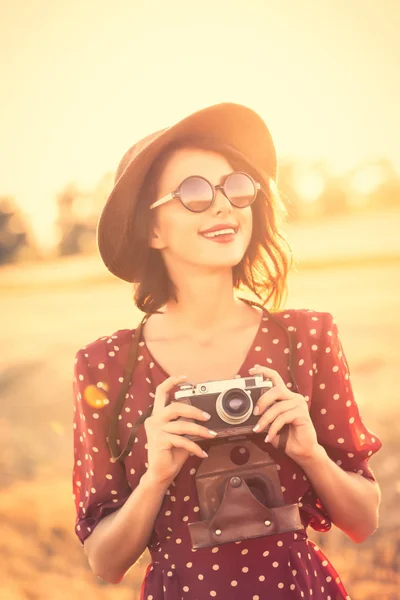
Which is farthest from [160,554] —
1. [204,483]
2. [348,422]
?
[348,422]

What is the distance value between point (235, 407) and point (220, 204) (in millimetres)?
588

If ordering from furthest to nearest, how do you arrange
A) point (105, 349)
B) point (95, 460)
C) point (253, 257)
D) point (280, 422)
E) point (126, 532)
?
point (253, 257)
point (105, 349)
point (95, 460)
point (126, 532)
point (280, 422)

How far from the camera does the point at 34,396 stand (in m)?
8.25

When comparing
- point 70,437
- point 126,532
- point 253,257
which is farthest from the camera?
point 70,437

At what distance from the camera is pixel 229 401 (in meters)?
1.80

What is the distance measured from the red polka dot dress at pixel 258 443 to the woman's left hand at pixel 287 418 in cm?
11

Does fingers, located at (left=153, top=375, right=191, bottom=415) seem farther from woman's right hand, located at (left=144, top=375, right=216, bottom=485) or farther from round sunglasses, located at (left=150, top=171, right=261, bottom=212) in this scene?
round sunglasses, located at (left=150, top=171, right=261, bottom=212)

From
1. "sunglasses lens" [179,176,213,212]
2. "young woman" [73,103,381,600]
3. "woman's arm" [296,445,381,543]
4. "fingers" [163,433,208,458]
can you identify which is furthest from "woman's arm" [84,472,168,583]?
"sunglasses lens" [179,176,213,212]

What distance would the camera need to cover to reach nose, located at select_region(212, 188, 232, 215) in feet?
6.43

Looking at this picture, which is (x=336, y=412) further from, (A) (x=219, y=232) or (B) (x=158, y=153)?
(B) (x=158, y=153)

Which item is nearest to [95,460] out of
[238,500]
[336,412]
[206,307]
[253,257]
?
[238,500]

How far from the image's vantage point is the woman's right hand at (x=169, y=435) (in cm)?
179

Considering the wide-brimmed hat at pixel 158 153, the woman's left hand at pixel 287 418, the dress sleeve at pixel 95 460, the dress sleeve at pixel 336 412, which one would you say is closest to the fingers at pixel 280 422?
the woman's left hand at pixel 287 418

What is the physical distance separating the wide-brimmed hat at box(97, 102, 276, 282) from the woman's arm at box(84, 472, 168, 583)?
2.55ft
